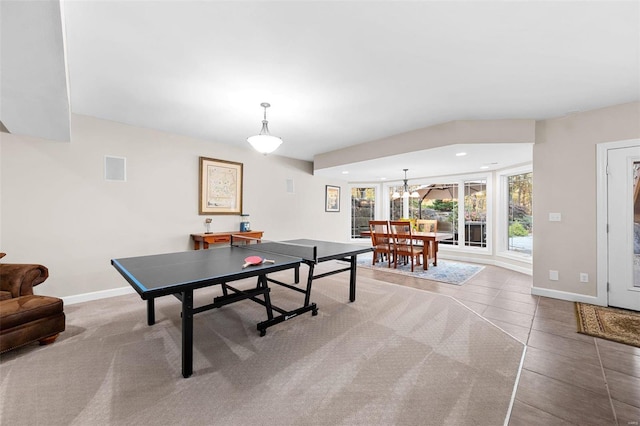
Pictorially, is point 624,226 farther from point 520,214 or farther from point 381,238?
point 381,238

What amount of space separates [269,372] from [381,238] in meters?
4.18

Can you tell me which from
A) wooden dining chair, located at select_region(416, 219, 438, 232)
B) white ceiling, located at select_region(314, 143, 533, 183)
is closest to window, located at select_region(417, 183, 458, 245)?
white ceiling, located at select_region(314, 143, 533, 183)

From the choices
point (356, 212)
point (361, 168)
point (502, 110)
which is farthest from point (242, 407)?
point (356, 212)

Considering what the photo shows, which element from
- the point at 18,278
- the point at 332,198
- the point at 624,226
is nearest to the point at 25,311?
the point at 18,278

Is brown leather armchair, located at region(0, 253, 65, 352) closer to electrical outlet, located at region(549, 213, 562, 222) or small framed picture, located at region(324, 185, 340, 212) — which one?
small framed picture, located at region(324, 185, 340, 212)

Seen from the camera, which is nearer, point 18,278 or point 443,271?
point 18,278

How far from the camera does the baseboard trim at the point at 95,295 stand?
3285 millimetres

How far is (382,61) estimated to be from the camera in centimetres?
221

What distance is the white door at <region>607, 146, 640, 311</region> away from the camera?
10.2ft

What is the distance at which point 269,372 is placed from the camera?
75.5 inches

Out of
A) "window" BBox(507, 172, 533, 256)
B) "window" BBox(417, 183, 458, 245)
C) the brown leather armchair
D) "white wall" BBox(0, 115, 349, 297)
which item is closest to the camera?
the brown leather armchair

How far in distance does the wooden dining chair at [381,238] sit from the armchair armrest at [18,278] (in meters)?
4.95

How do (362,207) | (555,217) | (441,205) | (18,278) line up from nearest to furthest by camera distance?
(18,278)
(555,217)
(441,205)
(362,207)

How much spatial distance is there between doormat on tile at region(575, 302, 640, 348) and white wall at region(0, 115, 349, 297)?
4.99m
